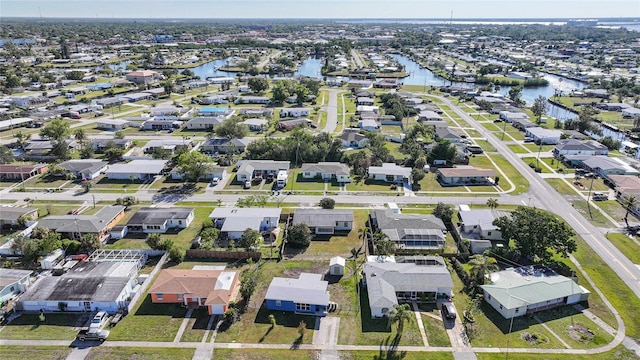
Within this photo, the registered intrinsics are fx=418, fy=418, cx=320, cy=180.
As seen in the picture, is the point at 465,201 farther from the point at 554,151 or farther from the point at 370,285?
the point at 554,151

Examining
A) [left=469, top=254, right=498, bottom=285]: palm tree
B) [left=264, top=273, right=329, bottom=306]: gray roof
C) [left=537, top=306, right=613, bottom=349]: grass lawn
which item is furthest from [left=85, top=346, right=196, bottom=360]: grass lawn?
[left=537, top=306, right=613, bottom=349]: grass lawn

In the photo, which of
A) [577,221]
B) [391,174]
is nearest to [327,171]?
[391,174]

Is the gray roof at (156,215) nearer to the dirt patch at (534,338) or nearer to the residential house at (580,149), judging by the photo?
the dirt patch at (534,338)

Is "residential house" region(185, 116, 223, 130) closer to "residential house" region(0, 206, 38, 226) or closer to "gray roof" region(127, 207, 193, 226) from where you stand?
"gray roof" region(127, 207, 193, 226)

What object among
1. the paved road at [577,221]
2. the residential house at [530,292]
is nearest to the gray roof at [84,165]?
the residential house at [530,292]

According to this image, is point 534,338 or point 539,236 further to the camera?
point 539,236

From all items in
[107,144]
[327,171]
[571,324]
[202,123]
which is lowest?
[571,324]

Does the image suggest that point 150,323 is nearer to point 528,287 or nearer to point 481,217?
point 528,287
